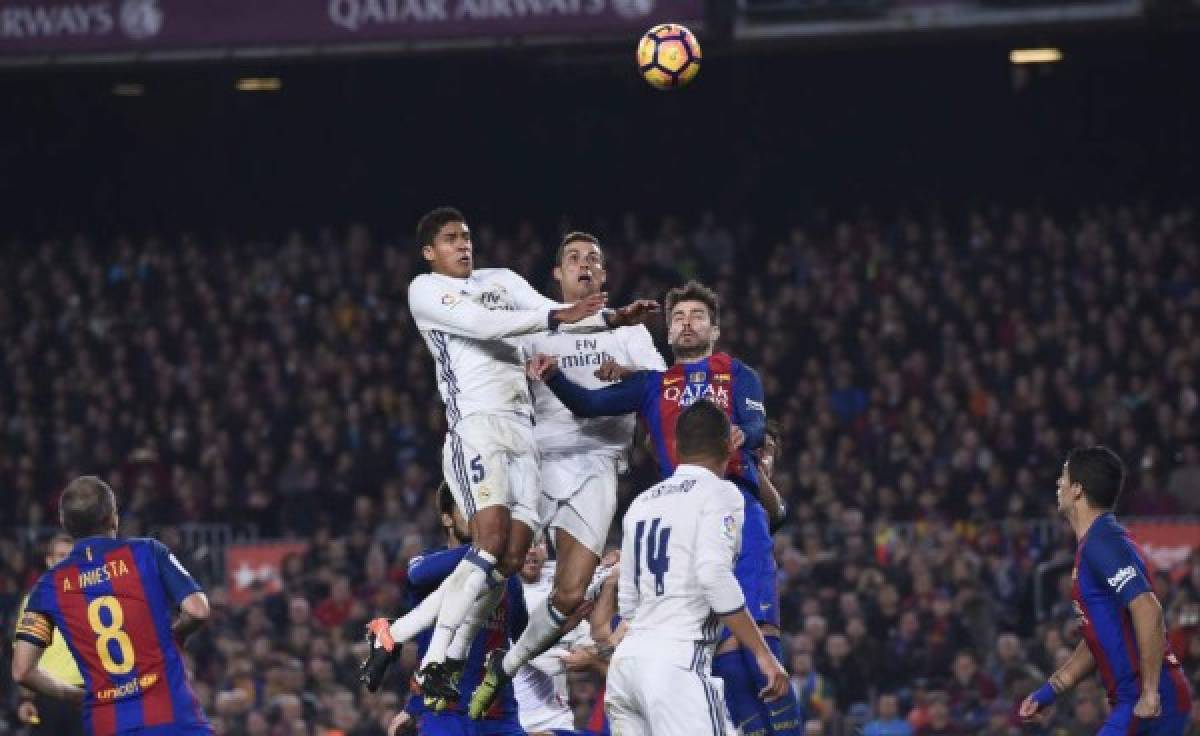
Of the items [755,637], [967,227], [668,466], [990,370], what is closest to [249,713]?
[668,466]

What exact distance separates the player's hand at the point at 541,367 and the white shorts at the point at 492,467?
267 mm

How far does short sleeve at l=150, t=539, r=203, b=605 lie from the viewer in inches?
367

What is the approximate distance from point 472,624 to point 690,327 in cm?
177

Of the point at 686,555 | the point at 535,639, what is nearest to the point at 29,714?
the point at 535,639

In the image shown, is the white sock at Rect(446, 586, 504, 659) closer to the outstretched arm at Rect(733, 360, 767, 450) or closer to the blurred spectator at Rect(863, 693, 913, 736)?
the outstretched arm at Rect(733, 360, 767, 450)

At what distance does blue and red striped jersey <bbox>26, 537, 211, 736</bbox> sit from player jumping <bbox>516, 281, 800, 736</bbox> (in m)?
2.14

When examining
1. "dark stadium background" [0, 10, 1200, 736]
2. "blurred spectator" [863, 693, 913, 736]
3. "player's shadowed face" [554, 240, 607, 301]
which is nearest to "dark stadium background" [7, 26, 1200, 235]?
"dark stadium background" [0, 10, 1200, 736]

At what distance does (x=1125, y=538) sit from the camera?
9.33 meters

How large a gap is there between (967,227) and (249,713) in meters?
14.0

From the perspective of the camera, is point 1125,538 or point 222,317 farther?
point 222,317

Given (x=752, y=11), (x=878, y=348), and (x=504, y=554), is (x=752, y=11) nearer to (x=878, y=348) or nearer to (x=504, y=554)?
(x=878, y=348)

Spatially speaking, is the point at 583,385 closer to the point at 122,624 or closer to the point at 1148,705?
the point at 122,624

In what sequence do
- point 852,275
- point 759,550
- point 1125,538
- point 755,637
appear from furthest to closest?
point 852,275 → point 759,550 → point 1125,538 → point 755,637

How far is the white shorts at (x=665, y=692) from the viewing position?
875 centimetres
